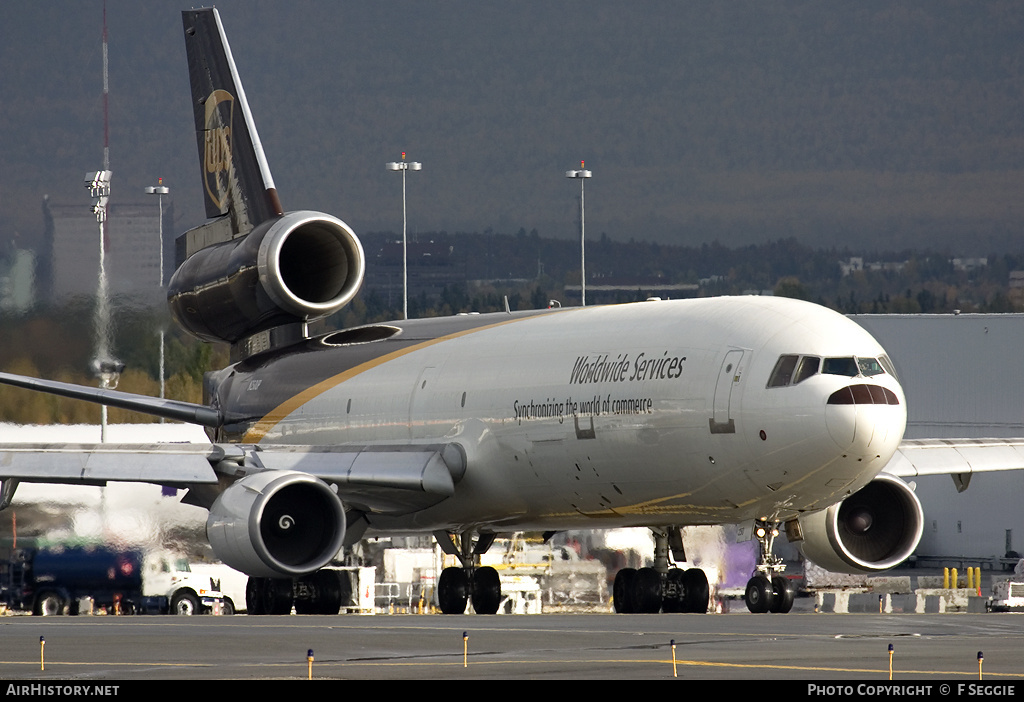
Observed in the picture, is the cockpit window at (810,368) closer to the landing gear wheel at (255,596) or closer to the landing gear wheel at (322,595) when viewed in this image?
the landing gear wheel at (322,595)

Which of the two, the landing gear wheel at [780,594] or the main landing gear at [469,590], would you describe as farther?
the main landing gear at [469,590]

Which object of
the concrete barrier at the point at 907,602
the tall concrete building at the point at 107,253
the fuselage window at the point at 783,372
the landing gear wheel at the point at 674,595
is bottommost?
the concrete barrier at the point at 907,602

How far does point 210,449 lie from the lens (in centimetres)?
2506

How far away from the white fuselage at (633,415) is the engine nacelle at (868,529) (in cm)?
203

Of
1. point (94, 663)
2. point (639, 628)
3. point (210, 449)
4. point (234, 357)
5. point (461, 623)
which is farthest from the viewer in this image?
point (234, 357)

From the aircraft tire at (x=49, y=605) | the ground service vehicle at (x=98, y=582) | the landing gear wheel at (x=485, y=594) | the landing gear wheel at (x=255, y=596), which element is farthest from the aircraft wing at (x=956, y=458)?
the aircraft tire at (x=49, y=605)

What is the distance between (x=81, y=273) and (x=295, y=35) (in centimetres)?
7875

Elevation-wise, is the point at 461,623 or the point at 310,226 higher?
the point at 310,226

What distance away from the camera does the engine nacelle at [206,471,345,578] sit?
22.1 m

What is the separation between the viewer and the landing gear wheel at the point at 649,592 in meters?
23.4

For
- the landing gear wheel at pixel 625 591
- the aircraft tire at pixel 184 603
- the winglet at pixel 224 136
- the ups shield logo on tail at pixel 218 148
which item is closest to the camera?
the landing gear wheel at pixel 625 591
